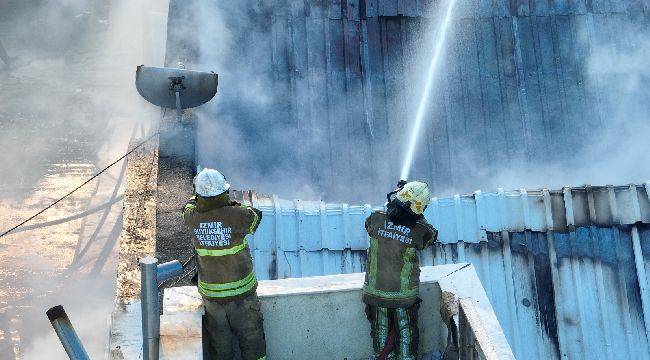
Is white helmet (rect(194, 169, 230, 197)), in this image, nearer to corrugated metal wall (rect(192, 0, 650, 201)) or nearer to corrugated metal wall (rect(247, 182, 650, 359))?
corrugated metal wall (rect(247, 182, 650, 359))

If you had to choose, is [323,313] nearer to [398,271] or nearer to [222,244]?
[398,271]

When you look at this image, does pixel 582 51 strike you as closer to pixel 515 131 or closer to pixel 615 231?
pixel 515 131

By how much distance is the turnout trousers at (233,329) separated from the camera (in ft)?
15.4

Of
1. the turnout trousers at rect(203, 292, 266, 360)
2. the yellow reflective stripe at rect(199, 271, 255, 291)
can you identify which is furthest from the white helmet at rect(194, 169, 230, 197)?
the turnout trousers at rect(203, 292, 266, 360)

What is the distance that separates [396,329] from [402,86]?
20.5 feet

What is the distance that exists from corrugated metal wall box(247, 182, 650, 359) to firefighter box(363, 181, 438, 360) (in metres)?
2.32

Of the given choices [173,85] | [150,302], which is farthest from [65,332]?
[173,85]

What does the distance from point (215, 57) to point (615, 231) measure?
20.5 feet

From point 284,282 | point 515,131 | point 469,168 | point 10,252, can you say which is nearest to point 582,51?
point 515,131

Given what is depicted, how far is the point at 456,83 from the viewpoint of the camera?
34.7 ft

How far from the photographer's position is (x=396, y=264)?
4.90m

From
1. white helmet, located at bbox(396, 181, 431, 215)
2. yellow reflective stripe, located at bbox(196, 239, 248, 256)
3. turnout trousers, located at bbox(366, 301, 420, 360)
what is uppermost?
white helmet, located at bbox(396, 181, 431, 215)

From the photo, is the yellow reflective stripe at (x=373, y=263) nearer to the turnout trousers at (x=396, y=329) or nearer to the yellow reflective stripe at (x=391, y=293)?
the yellow reflective stripe at (x=391, y=293)

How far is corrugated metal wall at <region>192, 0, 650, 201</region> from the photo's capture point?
33.2 feet
